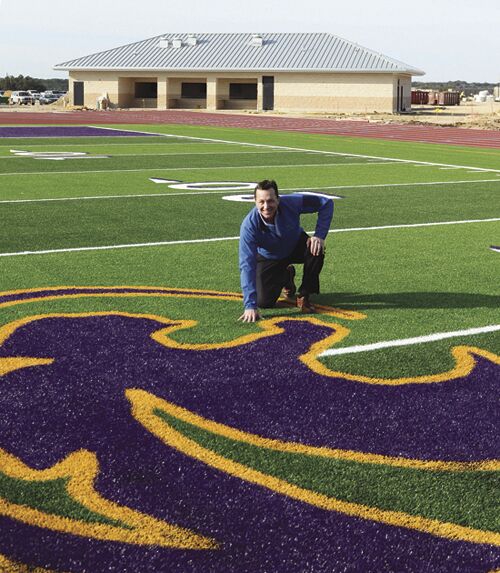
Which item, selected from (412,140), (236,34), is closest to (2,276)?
(412,140)

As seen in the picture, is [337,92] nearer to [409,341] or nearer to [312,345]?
[409,341]

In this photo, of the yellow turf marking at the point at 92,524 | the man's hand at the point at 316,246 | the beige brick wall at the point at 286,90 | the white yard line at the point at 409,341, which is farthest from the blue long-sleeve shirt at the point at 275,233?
the beige brick wall at the point at 286,90

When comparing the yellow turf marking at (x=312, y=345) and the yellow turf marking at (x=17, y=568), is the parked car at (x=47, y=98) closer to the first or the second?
the yellow turf marking at (x=312, y=345)

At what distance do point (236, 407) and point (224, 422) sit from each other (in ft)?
0.77

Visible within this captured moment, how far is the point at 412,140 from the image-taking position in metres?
33.3

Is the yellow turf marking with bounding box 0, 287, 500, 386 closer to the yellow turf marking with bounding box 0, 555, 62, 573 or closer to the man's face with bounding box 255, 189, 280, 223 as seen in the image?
the man's face with bounding box 255, 189, 280, 223

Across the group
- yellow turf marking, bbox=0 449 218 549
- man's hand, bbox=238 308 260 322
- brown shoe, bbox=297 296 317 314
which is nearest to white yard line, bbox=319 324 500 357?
man's hand, bbox=238 308 260 322

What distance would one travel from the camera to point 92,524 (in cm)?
363

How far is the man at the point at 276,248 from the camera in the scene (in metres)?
6.64

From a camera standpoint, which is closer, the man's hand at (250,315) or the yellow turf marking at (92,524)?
the yellow turf marking at (92,524)

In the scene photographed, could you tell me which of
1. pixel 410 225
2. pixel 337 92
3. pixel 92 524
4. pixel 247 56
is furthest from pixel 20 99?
pixel 92 524

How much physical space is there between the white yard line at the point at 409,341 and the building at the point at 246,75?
6216 cm

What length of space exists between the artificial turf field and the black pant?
0.67 feet

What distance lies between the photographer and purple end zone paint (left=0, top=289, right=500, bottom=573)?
136 inches
